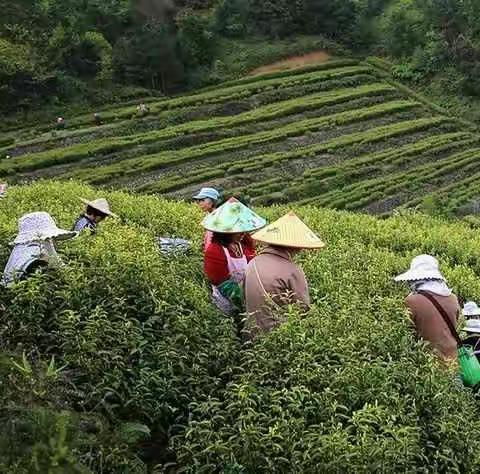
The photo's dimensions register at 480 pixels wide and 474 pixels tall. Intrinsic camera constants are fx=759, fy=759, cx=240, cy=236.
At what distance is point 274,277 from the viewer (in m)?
5.39

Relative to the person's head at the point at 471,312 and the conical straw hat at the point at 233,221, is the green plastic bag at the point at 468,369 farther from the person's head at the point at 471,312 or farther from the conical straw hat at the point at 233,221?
the conical straw hat at the point at 233,221

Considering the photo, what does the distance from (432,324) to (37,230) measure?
3123 mm

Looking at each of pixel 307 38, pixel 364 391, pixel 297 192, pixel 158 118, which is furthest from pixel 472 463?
pixel 307 38

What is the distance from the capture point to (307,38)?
51000mm

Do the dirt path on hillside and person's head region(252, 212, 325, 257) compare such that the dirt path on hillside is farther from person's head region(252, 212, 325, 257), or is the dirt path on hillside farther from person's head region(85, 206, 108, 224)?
person's head region(252, 212, 325, 257)

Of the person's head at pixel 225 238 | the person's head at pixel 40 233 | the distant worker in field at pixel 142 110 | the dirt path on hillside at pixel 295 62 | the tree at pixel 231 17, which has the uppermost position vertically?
the person's head at pixel 40 233

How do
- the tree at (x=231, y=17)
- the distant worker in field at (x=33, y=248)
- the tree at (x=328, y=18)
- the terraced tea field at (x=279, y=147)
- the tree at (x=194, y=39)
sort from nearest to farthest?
the distant worker in field at (x=33, y=248)
the terraced tea field at (x=279, y=147)
the tree at (x=194, y=39)
the tree at (x=231, y=17)
the tree at (x=328, y=18)

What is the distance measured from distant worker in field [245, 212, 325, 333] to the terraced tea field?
25473 mm

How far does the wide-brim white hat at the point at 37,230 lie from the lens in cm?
580

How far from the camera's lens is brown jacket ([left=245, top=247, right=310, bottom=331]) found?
17.3 feet

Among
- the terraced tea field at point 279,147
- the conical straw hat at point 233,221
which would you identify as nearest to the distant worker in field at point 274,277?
the conical straw hat at point 233,221

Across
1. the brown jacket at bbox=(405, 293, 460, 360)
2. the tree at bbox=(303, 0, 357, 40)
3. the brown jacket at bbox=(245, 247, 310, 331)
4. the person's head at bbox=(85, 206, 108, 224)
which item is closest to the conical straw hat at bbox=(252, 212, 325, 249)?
the brown jacket at bbox=(245, 247, 310, 331)

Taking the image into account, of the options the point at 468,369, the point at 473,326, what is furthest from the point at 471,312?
the point at 468,369

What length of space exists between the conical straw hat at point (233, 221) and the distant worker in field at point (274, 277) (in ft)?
1.16
